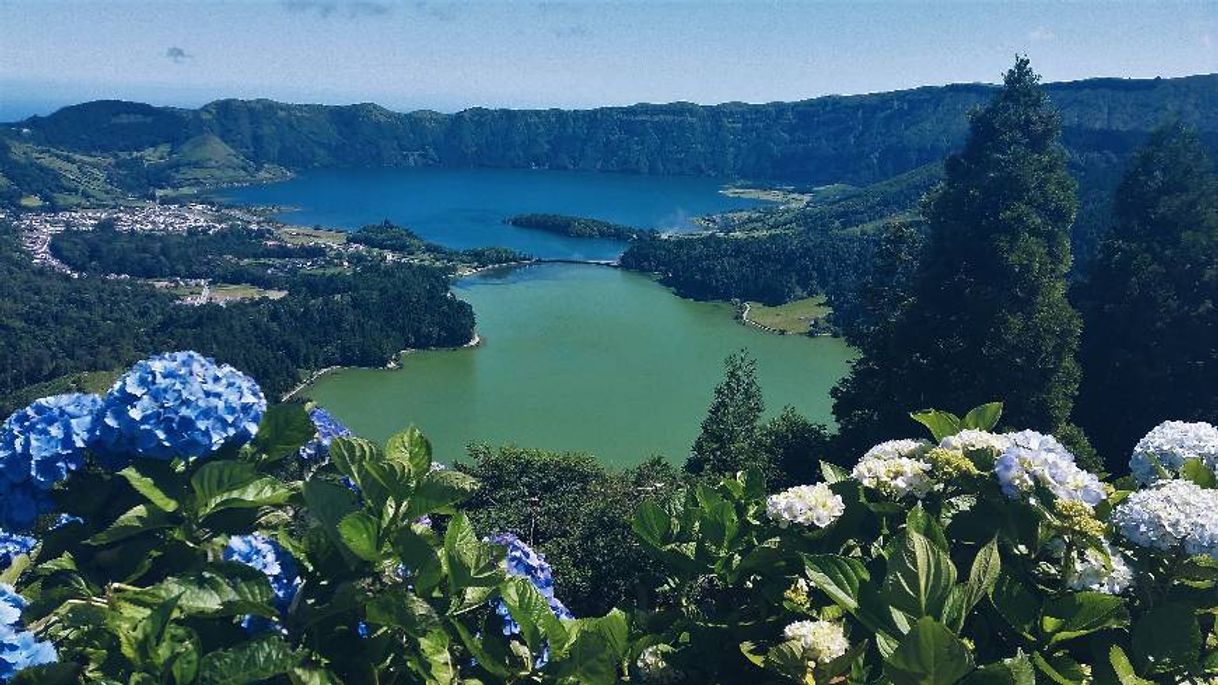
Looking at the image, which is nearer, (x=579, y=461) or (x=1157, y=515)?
(x=1157, y=515)

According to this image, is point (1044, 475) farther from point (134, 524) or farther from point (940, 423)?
point (134, 524)

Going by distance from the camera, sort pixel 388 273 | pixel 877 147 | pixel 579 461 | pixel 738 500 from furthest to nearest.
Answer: pixel 877 147 → pixel 388 273 → pixel 579 461 → pixel 738 500

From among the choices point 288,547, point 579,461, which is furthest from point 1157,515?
point 579,461

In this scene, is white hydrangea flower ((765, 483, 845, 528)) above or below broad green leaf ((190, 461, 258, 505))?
below

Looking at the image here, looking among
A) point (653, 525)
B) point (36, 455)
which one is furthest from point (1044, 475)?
point (36, 455)

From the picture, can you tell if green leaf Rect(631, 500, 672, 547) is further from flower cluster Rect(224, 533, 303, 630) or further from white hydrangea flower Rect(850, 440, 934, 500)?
flower cluster Rect(224, 533, 303, 630)

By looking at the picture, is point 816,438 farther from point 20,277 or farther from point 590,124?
point 590,124

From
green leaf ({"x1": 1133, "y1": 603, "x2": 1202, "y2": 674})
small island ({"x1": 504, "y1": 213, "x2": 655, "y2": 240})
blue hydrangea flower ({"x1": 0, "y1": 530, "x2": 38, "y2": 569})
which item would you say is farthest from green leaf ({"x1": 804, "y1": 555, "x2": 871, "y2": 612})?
small island ({"x1": 504, "y1": 213, "x2": 655, "y2": 240})
